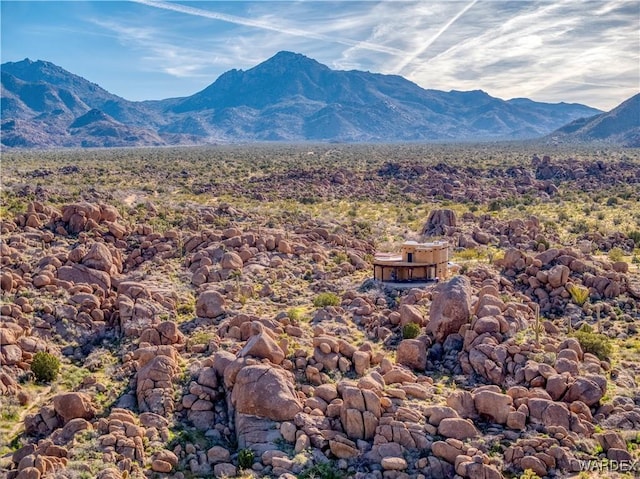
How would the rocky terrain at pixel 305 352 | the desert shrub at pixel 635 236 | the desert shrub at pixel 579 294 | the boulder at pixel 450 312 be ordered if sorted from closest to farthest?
the rocky terrain at pixel 305 352
the boulder at pixel 450 312
the desert shrub at pixel 579 294
the desert shrub at pixel 635 236

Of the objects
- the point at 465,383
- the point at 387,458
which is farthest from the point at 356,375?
the point at 387,458

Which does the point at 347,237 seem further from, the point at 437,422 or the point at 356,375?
the point at 437,422

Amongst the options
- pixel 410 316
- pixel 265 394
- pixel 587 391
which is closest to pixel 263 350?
pixel 265 394

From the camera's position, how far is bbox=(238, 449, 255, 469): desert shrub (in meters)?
18.7

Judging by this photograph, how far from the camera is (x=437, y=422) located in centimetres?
1950

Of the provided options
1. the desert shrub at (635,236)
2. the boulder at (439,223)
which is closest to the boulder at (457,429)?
the desert shrub at (635,236)

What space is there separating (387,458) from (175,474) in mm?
6456

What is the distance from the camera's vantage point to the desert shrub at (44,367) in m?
24.8

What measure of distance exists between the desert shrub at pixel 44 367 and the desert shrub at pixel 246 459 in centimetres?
1045

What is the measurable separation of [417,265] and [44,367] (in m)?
19.8

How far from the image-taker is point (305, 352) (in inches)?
956

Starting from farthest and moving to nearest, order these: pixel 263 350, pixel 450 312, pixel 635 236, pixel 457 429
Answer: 1. pixel 635 236
2. pixel 450 312
3. pixel 263 350
4. pixel 457 429

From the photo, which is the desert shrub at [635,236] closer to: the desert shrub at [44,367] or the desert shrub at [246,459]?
the desert shrub at [246,459]

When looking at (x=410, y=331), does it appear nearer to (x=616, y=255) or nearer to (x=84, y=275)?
(x=84, y=275)
